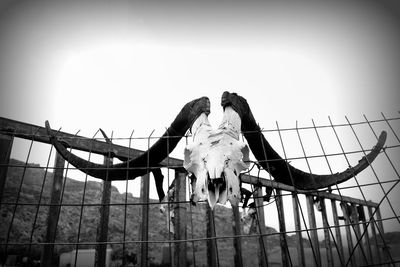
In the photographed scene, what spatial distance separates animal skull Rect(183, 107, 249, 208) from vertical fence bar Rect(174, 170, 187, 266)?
240 centimetres

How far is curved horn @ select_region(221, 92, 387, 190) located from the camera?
4594 millimetres

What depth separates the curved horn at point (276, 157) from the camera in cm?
459

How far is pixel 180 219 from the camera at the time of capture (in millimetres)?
6840

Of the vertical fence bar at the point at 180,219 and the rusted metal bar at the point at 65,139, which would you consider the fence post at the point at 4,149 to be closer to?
the rusted metal bar at the point at 65,139

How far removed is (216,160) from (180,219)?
13.2 feet

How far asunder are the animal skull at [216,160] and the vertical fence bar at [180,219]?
2399mm

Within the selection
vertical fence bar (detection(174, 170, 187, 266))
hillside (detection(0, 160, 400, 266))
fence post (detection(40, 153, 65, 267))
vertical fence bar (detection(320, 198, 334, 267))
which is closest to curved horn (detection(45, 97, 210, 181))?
fence post (detection(40, 153, 65, 267))

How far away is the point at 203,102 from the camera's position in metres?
4.41

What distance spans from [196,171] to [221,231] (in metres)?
14.4

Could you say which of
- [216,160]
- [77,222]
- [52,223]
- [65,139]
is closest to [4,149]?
[65,139]

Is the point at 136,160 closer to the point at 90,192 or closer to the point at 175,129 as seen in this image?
the point at 175,129

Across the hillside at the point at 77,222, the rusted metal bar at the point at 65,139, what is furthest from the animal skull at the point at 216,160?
the hillside at the point at 77,222

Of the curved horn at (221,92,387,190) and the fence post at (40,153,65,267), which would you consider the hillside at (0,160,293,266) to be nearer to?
the fence post at (40,153,65,267)

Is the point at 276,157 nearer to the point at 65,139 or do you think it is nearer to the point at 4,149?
the point at 65,139
